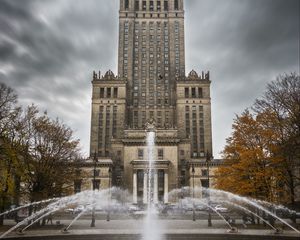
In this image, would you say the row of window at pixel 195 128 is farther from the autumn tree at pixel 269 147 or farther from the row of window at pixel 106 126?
the autumn tree at pixel 269 147

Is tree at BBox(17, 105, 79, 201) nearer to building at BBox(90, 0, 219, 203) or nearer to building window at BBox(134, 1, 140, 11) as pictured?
building at BBox(90, 0, 219, 203)

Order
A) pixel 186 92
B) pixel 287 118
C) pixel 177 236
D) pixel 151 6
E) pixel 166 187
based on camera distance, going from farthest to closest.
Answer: pixel 151 6, pixel 186 92, pixel 166 187, pixel 287 118, pixel 177 236

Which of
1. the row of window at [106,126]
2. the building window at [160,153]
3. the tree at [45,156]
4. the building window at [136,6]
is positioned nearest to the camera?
the tree at [45,156]

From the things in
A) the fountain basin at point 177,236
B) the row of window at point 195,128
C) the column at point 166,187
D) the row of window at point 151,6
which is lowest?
the fountain basin at point 177,236

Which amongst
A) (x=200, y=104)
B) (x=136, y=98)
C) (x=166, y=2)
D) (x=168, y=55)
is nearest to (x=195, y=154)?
(x=200, y=104)

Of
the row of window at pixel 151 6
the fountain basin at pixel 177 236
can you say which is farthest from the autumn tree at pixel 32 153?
the row of window at pixel 151 6

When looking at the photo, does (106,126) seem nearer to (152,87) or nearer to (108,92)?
(108,92)

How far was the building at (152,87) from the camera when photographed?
113 meters

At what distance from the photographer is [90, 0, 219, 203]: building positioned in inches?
4441

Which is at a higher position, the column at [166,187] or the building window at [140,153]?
the building window at [140,153]

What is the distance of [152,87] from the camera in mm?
122438

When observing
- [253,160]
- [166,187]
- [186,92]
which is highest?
[186,92]

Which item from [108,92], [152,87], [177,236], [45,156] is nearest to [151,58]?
[152,87]

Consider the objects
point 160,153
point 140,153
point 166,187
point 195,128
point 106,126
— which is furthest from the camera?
point 106,126
